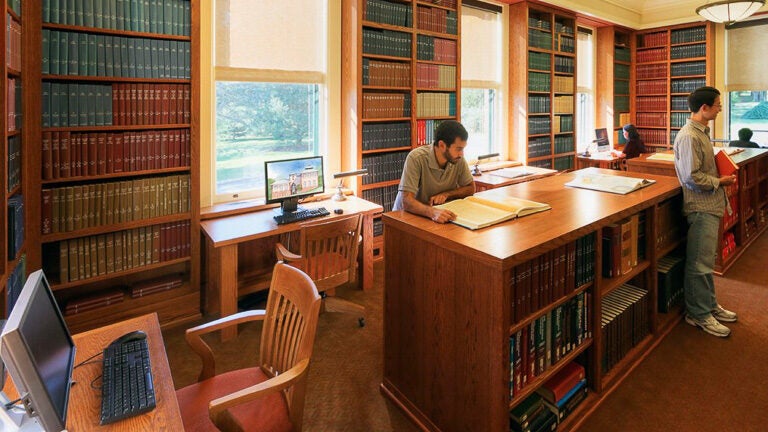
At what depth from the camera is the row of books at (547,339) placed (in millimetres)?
1806

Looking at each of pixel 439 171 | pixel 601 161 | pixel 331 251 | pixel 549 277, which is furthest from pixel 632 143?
pixel 549 277

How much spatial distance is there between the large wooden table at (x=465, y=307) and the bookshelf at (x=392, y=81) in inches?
84.6

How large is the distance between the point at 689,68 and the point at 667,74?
30 centimetres

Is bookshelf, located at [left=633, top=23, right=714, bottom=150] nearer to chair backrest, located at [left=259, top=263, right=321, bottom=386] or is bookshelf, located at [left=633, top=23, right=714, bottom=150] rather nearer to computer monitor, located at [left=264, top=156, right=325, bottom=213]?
computer monitor, located at [left=264, top=156, right=325, bottom=213]

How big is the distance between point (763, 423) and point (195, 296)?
3360mm

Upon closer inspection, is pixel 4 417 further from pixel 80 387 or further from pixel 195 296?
pixel 195 296

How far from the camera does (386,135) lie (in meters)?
4.36

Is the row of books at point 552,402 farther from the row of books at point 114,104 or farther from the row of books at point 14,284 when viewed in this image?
the row of books at point 114,104

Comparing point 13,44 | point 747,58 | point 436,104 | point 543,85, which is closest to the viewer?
point 13,44

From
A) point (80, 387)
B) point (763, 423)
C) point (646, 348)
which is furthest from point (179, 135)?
point (763, 423)

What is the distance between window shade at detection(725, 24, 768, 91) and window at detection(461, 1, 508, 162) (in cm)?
385

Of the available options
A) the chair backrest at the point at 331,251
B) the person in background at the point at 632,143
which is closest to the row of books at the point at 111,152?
the chair backrest at the point at 331,251

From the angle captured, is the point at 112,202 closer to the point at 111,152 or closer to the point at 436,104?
the point at 111,152

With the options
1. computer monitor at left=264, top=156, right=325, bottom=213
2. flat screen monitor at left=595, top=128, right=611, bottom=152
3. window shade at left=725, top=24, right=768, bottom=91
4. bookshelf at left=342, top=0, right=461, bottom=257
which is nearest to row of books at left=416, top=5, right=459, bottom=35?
bookshelf at left=342, top=0, right=461, bottom=257
